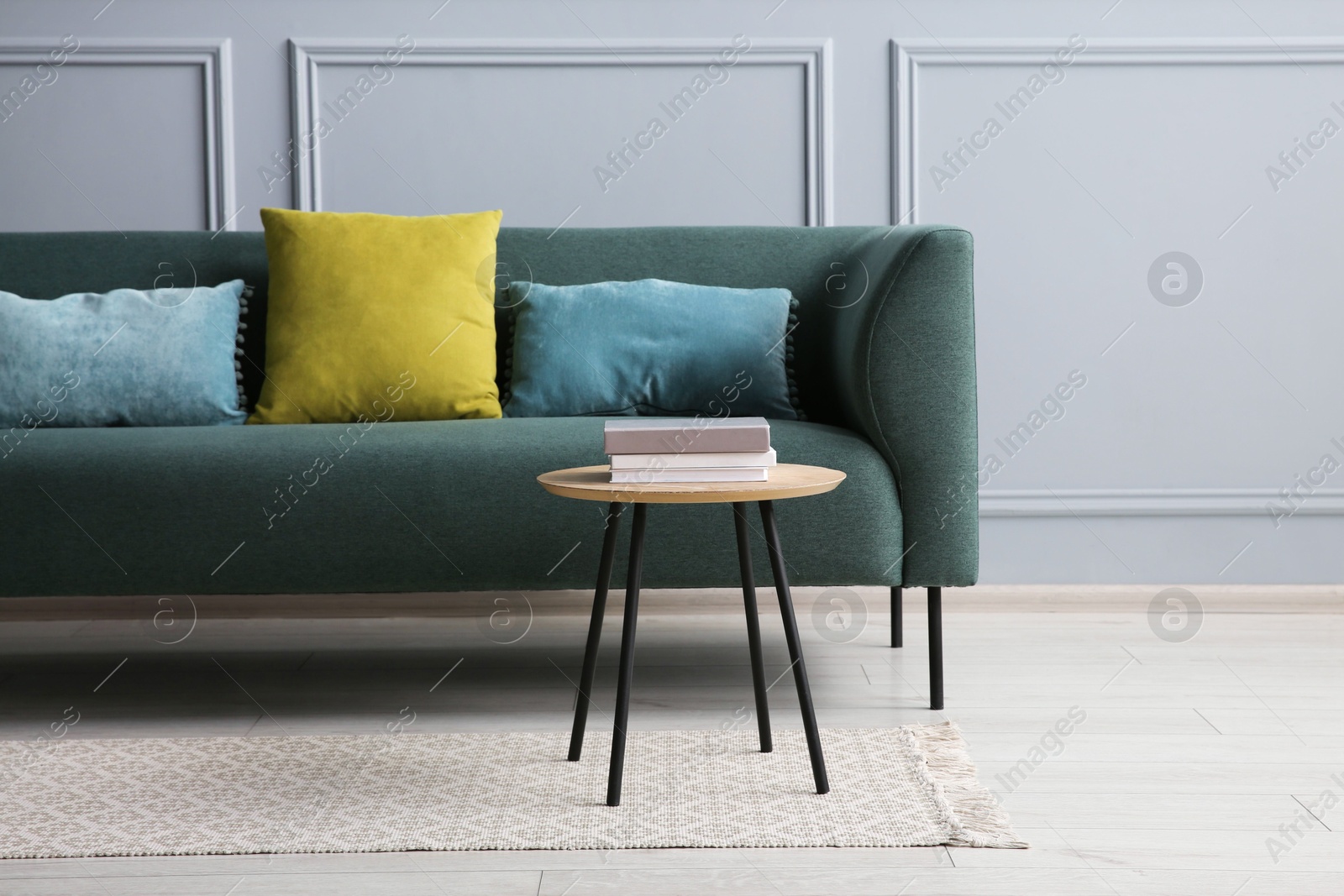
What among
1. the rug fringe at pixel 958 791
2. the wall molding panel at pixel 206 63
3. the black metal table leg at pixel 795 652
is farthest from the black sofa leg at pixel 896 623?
the wall molding panel at pixel 206 63

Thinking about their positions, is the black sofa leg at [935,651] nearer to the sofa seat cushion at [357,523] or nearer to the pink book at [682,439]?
the sofa seat cushion at [357,523]

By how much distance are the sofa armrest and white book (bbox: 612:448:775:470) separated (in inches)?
19.4

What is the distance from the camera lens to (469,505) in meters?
1.83

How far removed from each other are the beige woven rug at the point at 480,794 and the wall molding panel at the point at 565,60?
1.51 m

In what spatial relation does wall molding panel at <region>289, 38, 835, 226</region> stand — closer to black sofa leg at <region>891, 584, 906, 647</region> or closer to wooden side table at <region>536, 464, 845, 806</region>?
black sofa leg at <region>891, 584, 906, 647</region>

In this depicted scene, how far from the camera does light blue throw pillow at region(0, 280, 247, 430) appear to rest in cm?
213

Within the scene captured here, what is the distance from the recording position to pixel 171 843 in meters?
1.38

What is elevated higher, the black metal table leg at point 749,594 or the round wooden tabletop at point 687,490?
the round wooden tabletop at point 687,490

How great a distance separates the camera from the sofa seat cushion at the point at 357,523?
1818mm

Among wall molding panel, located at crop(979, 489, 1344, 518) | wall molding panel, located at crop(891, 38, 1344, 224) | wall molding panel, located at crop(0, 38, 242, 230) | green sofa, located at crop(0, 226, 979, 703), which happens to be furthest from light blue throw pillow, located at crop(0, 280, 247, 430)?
wall molding panel, located at crop(979, 489, 1344, 518)

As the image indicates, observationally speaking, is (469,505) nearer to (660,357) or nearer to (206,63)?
(660,357)

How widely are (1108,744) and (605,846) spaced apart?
82 centimetres

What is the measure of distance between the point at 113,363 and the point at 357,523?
2.28 ft

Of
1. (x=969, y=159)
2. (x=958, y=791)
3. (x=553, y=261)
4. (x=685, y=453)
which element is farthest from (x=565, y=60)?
(x=958, y=791)
